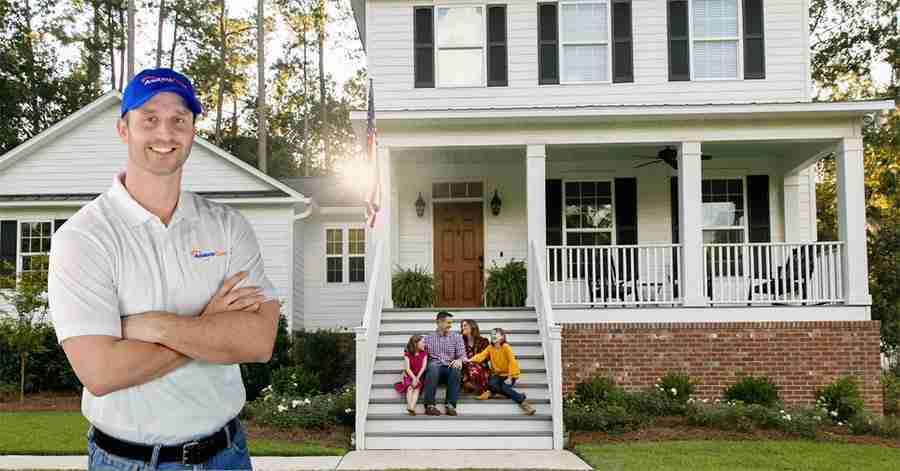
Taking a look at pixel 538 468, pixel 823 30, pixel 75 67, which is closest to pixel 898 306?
pixel 823 30

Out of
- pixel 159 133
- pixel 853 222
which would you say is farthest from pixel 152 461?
pixel 853 222

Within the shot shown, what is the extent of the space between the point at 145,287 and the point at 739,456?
359 inches

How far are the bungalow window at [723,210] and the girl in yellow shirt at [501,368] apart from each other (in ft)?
20.2

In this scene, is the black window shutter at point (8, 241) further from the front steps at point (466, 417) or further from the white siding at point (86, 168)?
the front steps at point (466, 417)

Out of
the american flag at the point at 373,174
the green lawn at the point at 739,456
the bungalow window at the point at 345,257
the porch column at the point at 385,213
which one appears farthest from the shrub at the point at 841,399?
the bungalow window at the point at 345,257

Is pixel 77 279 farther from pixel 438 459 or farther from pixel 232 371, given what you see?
pixel 438 459

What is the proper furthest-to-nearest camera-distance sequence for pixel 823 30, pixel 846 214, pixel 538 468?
pixel 823 30, pixel 846 214, pixel 538 468

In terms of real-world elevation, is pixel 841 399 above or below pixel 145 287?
below

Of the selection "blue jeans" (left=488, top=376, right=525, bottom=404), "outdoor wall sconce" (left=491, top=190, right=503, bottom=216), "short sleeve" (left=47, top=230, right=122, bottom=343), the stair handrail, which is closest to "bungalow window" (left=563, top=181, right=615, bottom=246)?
"outdoor wall sconce" (left=491, top=190, right=503, bottom=216)

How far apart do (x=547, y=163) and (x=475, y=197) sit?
1449 mm

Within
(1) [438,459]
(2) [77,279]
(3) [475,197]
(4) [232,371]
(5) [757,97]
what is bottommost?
(1) [438,459]

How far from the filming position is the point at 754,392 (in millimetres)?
13406

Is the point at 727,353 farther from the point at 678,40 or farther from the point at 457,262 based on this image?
the point at 678,40

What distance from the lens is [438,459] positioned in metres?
10.2
